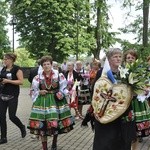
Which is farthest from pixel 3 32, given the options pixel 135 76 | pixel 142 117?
pixel 135 76

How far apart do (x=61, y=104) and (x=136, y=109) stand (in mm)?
1303

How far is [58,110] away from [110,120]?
8.34 feet

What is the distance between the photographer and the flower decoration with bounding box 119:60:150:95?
5.41 m

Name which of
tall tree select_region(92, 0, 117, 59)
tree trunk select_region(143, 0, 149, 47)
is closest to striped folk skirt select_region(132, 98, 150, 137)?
tree trunk select_region(143, 0, 149, 47)

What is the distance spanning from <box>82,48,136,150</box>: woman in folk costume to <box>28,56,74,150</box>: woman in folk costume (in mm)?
2155

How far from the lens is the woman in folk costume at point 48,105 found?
7656 mm

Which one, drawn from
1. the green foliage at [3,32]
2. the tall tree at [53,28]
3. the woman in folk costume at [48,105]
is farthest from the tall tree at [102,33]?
the woman in folk costume at [48,105]

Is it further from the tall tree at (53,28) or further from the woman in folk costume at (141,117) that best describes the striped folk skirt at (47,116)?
the tall tree at (53,28)

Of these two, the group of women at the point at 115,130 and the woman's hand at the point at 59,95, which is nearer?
the group of women at the point at 115,130

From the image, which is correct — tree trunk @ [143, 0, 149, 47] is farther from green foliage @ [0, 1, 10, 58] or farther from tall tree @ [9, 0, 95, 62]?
green foliage @ [0, 1, 10, 58]

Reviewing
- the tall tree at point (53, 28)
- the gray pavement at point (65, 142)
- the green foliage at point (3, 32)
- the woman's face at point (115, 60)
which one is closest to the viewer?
the woman's face at point (115, 60)

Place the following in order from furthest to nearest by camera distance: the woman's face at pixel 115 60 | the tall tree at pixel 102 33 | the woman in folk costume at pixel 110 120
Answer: the tall tree at pixel 102 33
the woman's face at pixel 115 60
the woman in folk costume at pixel 110 120

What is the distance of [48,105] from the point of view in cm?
766

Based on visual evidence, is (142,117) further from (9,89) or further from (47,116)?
(9,89)
